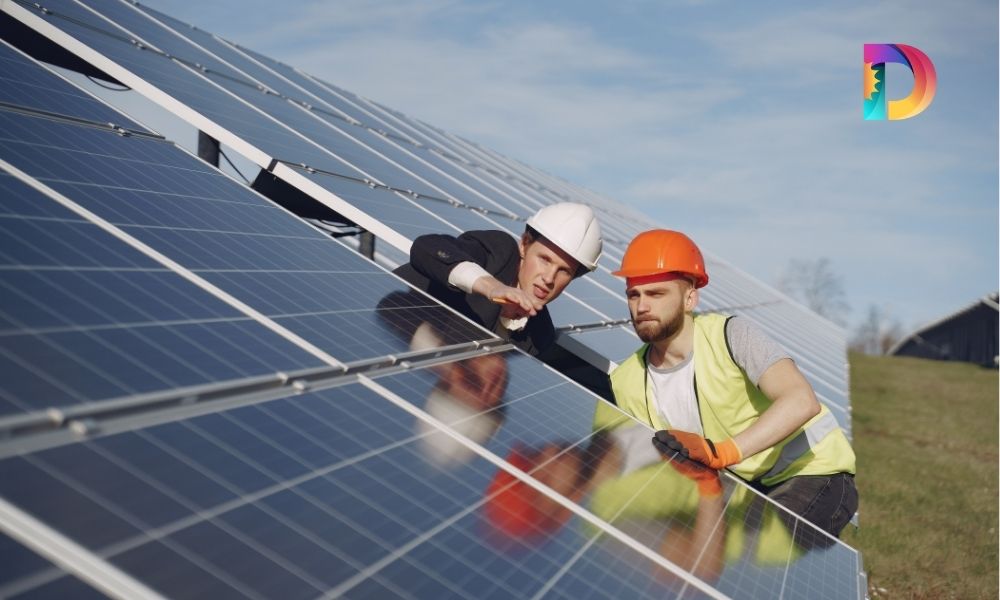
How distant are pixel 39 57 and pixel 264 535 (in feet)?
25.4

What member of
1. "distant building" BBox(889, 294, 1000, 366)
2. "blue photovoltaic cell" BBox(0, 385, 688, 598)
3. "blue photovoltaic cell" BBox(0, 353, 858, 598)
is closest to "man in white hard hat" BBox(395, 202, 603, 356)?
"blue photovoltaic cell" BBox(0, 353, 858, 598)

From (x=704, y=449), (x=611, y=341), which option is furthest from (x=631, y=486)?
(x=611, y=341)

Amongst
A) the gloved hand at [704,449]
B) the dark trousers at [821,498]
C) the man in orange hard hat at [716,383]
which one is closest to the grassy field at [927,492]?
the dark trousers at [821,498]

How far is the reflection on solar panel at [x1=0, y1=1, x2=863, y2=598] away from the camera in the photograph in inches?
97.4

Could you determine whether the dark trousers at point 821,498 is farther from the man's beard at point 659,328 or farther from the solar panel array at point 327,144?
the solar panel array at point 327,144

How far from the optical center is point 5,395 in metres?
2.55

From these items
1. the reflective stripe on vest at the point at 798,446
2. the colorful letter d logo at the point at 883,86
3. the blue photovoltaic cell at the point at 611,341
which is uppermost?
the colorful letter d logo at the point at 883,86

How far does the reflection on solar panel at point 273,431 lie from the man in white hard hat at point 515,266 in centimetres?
29

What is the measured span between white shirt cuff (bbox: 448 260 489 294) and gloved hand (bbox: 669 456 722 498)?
5.66 feet

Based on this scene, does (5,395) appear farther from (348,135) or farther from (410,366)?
(348,135)

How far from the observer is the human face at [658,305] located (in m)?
6.20

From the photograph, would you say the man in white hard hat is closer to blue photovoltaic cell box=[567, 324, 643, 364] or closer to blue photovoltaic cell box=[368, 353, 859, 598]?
blue photovoltaic cell box=[567, 324, 643, 364]

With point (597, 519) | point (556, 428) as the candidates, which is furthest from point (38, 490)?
point (556, 428)

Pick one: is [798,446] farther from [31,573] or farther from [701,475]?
[31,573]
